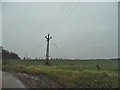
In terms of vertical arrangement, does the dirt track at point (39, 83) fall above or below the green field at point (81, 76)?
above

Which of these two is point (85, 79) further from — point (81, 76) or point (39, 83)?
point (39, 83)

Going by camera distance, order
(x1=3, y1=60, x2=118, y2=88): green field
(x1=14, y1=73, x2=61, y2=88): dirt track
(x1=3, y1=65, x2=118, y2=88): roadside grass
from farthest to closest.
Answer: (x1=3, y1=60, x2=118, y2=88): green field < (x1=3, y1=65, x2=118, y2=88): roadside grass < (x1=14, y1=73, x2=61, y2=88): dirt track

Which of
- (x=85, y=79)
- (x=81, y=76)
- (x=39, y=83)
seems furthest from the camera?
(x=81, y=76)

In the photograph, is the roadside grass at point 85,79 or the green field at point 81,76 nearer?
the roadside grass at point 85,79

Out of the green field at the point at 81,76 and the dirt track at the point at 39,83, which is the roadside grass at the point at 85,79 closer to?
the green field at the point at 81,76

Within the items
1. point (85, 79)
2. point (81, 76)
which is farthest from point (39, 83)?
point (81, 76)

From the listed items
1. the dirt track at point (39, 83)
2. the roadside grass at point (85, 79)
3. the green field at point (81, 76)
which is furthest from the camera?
the green field at point (81, 76)

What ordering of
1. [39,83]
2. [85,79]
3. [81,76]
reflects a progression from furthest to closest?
[81,76] → [85,79] → [39,83]

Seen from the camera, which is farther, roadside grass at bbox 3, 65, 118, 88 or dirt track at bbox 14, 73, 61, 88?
roadside grass at bbox 3, 65, 118, 88

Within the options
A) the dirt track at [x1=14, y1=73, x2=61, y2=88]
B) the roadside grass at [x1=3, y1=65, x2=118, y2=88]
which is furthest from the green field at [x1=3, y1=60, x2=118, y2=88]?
the dirt track at [x1=14, y1=73, x2=61, y2=88]

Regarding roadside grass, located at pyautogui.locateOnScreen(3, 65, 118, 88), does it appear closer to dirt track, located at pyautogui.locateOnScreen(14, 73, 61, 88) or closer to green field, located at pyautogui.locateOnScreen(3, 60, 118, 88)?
green field, located at pyautogui.locateOnScreen(3, 60, 118, 88)

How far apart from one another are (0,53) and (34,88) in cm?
10825

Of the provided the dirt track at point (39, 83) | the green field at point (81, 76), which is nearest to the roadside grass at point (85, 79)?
the green field at point (81, 76)

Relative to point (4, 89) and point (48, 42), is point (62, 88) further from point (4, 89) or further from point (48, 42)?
point (48, 42)
